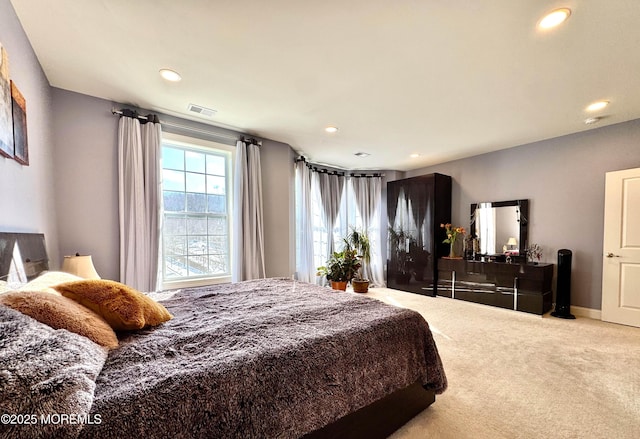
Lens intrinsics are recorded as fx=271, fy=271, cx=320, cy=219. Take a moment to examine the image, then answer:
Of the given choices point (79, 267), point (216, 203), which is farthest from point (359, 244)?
point (79, 267)

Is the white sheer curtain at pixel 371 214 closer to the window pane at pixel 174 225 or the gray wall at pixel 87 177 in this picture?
the window pane at pixel 174 225

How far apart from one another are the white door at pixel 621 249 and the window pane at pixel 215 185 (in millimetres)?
4865

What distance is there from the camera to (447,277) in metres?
4.66

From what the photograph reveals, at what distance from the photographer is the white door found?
3.15 m

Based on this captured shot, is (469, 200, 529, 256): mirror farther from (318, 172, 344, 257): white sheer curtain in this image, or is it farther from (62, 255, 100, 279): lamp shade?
(62, 255, 100, 279): lamp shade

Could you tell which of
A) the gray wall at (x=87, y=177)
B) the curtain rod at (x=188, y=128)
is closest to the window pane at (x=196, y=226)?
the gray wall at (x=87, y=177)

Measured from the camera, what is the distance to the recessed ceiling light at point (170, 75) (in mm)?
2226

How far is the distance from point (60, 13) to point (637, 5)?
341 cm

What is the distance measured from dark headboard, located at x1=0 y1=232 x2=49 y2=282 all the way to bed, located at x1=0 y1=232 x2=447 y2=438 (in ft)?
2.55

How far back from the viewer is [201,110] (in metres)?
2.98

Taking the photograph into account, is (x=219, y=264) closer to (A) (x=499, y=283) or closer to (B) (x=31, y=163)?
(B) (x=31, y=163)

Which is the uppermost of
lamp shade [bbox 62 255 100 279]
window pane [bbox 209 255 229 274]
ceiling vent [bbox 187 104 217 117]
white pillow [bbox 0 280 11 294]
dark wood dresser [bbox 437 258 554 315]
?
ceiling vent [bbox 187 104 217 117]

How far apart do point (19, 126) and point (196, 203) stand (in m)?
1.76

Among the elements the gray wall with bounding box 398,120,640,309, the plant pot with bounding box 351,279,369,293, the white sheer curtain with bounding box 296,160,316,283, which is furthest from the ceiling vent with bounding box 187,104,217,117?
the gray wall with bounding box 398,120,640,309
